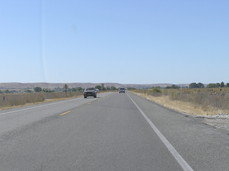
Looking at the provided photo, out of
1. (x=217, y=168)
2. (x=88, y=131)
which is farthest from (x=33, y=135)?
(x=217, y=168)

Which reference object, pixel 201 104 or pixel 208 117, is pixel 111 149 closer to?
pixel 208 117

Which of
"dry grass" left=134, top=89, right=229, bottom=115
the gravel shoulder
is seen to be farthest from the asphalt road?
"dry grass" left=134, top=89, right=229, bottom=115

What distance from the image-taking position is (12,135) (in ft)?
42.5

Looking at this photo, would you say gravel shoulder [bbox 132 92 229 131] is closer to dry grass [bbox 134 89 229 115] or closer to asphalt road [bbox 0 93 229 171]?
dry grass [bbox 134 89 229 115]

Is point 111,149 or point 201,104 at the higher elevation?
point 201,104

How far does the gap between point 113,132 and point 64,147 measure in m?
3.62

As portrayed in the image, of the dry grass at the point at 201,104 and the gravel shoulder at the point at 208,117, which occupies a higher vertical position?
the dry grass at the point at 201,104

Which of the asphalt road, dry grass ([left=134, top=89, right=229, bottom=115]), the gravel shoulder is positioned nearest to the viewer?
the asphalt road

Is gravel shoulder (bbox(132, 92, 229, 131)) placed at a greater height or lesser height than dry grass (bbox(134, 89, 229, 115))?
lesser

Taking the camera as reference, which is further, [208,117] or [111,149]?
[208,117]

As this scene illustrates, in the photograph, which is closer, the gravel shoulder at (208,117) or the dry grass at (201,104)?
the gravel shoulder at (208,117)

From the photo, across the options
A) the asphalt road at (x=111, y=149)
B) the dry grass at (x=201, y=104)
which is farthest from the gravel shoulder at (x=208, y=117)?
the asphalt road at (x=111, y=149)

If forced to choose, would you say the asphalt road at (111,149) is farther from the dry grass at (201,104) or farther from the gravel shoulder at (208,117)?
the dry grass at (201,104)

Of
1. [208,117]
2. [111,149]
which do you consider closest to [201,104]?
[208,117]
